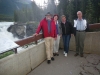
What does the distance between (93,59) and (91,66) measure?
0.67 meters

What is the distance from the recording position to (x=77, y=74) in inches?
154

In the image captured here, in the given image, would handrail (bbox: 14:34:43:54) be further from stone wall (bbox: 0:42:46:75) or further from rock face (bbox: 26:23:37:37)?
rock face (bbox: 26:23:37:37)

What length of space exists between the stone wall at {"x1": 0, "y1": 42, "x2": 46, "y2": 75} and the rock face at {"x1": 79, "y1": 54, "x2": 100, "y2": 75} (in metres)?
1.64

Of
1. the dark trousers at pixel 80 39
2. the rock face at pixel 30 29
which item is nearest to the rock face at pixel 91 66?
the dark trousers at pixel 80 39

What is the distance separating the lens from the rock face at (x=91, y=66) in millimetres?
3984

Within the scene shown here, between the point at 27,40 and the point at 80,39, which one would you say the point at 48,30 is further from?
the point at 80,39

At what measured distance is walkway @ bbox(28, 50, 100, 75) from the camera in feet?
13.3

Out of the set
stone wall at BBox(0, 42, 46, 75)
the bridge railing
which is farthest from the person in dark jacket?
stone wall at BBox(0, 42, 46, 75)

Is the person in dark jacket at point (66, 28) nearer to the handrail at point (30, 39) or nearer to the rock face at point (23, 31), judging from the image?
the handrail at point (30, 39)

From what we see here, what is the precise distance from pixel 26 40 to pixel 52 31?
3.82 feet

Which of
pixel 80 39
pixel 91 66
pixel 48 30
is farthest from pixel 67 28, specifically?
pixel 91 66

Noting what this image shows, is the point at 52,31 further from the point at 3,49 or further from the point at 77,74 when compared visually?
the point at 3,49

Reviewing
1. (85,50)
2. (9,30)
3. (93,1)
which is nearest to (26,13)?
(9,30)

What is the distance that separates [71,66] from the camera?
14.7 ft
